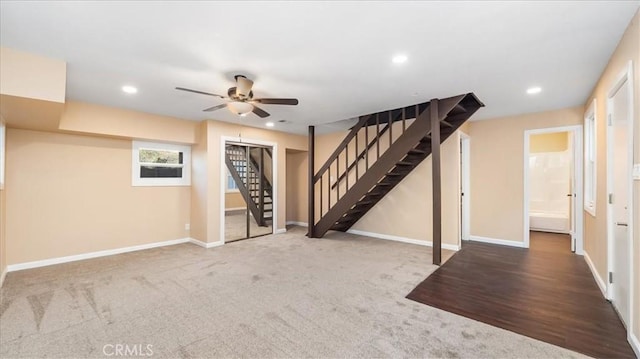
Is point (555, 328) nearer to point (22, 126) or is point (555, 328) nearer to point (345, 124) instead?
point (345, 124)

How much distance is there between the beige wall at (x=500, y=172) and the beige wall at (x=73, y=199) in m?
6.20

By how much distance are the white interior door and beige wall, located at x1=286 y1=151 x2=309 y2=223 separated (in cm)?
590

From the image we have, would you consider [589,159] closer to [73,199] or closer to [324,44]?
[324,44]

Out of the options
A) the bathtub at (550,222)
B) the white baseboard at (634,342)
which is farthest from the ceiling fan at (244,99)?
the bathtub at (550,222)

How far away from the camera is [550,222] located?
249 inches

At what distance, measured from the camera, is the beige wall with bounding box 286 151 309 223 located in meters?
7.60

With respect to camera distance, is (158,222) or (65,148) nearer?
(65,148)

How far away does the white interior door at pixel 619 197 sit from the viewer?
234 centimetres

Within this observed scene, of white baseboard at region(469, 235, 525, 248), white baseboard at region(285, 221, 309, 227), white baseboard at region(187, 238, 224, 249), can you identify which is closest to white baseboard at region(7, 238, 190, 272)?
white baseboard at region(187, 238, 224, 249)

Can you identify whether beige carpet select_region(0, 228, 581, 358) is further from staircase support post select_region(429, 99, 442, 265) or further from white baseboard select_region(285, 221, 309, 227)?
white baseboard select_region(285, 221, 309, 227)

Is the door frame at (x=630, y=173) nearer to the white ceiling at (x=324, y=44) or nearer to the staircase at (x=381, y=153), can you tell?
the white ceiling at (x=324, y=44)

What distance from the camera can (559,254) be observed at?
4.46 m

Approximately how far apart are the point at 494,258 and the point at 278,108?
4269 millimetres

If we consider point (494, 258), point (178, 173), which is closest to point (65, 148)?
point (178, 173)
